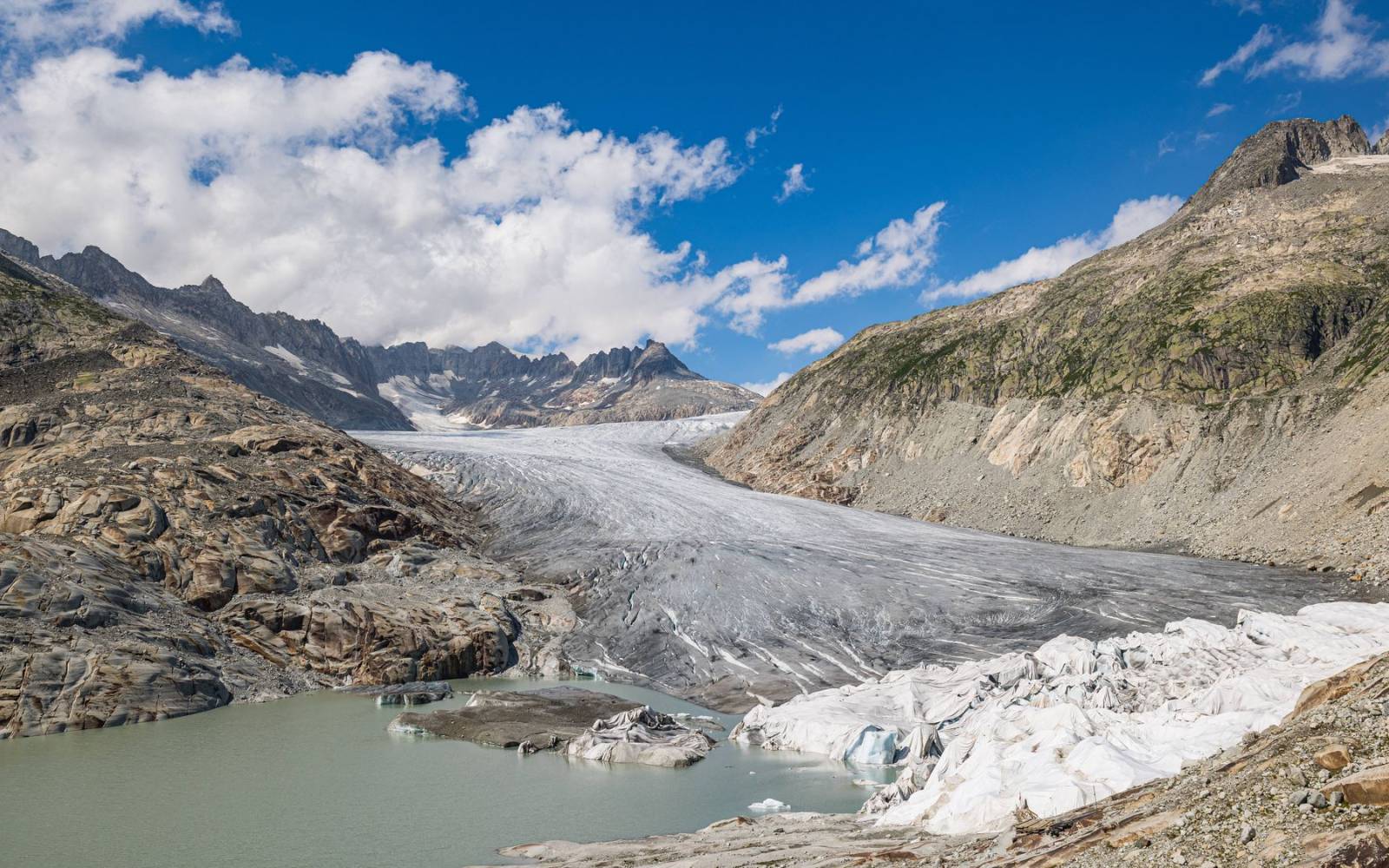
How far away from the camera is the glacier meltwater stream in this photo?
18391 millimetres

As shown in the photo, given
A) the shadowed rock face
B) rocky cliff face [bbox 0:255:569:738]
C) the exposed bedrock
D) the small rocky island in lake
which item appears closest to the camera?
the small rocky island in lake

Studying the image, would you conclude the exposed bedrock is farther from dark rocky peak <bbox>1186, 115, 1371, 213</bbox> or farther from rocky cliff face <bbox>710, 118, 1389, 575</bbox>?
dark rocky peak <bbox>1186, 115, 1371, 213</bbox>

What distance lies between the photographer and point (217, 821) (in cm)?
1867

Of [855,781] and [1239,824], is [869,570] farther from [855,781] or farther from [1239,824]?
[1239,824]

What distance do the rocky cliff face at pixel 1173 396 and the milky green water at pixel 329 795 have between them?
1380 inches

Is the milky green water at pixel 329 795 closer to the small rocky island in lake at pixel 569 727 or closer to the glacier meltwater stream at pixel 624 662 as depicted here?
the glacier meltwater stream at pixel 624 662

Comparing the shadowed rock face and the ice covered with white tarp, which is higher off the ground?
the ice covered with white tarp

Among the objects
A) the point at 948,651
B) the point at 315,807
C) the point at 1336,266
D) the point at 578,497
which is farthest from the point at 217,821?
the point at 1336,266

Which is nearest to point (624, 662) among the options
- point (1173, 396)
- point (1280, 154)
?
point (1173, 396)

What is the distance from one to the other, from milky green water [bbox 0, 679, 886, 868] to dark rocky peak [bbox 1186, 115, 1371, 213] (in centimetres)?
8320

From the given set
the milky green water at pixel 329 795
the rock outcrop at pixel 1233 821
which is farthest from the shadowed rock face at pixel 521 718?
the rock outcrop at pixel 1233 821

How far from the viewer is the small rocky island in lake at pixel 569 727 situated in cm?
2505

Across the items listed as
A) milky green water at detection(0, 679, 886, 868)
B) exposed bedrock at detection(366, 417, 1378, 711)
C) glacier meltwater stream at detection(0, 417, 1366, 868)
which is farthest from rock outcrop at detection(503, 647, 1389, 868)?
exposed bedrock at detection(366, 417, 1378, 711)

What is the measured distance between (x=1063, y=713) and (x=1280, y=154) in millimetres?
90318
